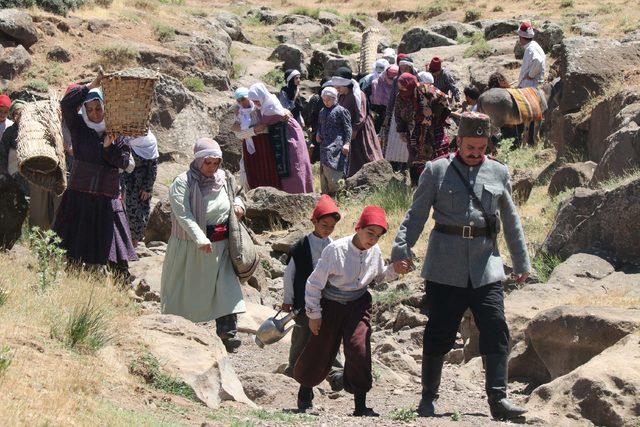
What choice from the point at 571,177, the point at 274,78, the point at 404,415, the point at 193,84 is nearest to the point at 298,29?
the point at 274,78

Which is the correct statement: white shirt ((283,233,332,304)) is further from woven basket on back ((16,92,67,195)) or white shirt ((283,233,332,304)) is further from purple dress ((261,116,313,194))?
purple dress ((261,116,313,194))

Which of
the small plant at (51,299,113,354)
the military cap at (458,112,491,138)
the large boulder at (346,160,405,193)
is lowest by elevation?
the large boulder at (346,160,405,193)

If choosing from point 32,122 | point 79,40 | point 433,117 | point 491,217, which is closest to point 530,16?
point 79,40

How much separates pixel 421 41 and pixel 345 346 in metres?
24.4

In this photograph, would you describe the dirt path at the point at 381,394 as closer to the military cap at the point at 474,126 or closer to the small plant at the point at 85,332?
the small plant at the point at 85,332

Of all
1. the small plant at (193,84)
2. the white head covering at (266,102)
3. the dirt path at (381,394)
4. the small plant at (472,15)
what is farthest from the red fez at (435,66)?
the small plant at (472,15)

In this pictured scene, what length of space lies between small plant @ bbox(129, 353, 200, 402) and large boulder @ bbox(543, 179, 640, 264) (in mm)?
4958

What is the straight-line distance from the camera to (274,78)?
28.4m

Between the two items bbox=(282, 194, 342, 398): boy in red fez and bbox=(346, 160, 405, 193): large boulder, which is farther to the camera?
bbox=(346, 160, 405, 193): large boulder

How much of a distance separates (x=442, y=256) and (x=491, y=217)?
14.6 inches

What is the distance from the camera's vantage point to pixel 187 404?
6.92 meters

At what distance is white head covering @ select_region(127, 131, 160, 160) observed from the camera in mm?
12305

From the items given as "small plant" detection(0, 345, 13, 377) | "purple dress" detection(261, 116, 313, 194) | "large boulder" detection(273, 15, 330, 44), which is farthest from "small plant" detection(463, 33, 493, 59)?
"small plant" detection(0, 345, 13, 377)

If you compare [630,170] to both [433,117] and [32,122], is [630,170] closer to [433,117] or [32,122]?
[433,117]
